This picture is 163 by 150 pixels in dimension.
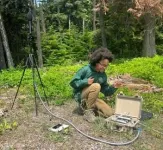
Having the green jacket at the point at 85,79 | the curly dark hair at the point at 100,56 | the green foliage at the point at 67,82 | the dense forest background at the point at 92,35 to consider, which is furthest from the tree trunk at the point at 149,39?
the curly dark hair at the point at 100,56

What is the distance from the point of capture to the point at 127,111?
3.96m

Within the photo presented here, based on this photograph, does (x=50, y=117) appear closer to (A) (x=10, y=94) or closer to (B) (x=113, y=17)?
(A) (x=10, y=94)

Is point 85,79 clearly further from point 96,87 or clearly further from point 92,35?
point 92,35

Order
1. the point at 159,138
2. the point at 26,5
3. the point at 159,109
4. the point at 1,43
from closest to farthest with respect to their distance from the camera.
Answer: the point at 159,138
the point at 159,109
the point at 1,43
the point at 26,5

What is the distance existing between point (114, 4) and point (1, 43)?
476 cm

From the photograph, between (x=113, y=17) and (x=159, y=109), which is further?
(x=113, y=17)

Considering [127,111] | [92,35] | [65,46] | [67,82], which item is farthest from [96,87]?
[92,35]

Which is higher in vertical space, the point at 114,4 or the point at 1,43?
the point at 114,4

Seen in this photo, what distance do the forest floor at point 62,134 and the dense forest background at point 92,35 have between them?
6.12 meters

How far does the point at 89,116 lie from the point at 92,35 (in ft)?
40.3

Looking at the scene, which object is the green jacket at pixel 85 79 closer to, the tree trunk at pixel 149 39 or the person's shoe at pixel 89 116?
the person's shoe at pixel 89 116

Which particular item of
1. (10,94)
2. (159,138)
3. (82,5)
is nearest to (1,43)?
(10,94)

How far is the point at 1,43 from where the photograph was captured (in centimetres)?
1088

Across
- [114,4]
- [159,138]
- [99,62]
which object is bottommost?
[159,138]
